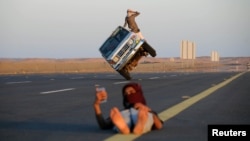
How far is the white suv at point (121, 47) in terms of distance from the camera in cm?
2483

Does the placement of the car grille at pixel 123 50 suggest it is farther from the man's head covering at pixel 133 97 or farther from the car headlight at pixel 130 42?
the man's head covering at pixel 133 97

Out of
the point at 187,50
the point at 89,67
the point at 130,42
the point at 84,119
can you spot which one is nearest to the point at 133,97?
the point at 84,119

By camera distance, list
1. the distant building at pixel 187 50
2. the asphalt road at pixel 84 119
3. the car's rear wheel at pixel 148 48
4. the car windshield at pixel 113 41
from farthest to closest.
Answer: the distant building at pixel 187 50, the car's rear wheel at pixel 148 48, the car windshield at pixel 113 41, the asphalt road at pixel 84 119

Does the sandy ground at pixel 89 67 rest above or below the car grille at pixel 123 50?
below

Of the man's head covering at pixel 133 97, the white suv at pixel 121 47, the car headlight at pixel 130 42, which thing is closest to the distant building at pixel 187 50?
A: the white suv at pixel 121 47

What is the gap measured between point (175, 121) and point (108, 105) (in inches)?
140

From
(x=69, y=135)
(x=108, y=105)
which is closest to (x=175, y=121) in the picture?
(x=69, y=135)

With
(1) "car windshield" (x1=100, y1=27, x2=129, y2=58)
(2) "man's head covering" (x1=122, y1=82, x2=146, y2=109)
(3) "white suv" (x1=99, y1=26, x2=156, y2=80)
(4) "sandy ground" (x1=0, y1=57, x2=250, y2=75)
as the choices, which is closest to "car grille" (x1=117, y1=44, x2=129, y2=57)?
(3) "white suv" (x1=99, y1=26, x2=156, y2=80)

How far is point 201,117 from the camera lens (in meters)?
9.59

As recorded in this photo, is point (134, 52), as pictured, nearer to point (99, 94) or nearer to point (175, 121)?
point (175, 121)

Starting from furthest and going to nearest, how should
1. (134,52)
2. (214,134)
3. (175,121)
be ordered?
(134,52), (175,121), (214,134)

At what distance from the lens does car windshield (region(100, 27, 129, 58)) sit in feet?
82.0

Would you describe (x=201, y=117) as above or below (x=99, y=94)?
below

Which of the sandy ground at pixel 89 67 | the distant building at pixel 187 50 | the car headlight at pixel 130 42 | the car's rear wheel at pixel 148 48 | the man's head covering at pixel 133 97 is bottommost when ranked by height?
the sandy ground at pixel 89 67
